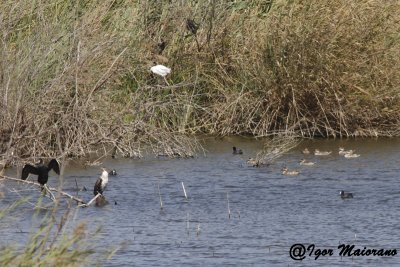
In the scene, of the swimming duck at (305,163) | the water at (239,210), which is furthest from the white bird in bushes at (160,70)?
the swimming duck at (305,163)

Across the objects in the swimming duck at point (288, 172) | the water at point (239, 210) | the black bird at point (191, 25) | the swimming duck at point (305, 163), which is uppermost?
the black bird at point (191, 25)

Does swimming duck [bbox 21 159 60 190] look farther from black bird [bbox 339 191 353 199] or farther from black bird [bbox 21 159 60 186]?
black bird [bbox 339 191 353 199]

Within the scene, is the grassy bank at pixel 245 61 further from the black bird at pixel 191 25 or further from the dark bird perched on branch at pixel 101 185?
the dark bird perched on branch at pixel 101 185

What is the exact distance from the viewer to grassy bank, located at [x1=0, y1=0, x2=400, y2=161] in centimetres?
1525

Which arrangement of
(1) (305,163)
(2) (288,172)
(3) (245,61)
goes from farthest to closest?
(3) (245,61) → (1) (305,163) → (2) (288,172)

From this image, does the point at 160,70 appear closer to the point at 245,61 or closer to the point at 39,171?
the point at 245,61

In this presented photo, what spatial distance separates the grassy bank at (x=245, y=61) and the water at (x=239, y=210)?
30.9 inches

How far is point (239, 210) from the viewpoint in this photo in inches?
448

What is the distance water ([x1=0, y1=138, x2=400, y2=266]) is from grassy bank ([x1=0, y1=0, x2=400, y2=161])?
0.79m

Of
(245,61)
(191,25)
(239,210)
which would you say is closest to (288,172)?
(239,210)

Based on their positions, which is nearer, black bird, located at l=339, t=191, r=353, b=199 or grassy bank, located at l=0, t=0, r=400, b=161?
black bird, located at l=339, t=191, r=353, b=199

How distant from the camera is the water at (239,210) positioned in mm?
9531

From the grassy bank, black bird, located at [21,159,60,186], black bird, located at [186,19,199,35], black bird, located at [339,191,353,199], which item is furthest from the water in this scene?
black bird, located at [186,19,199,35]

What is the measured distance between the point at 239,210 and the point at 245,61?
5.56 m
